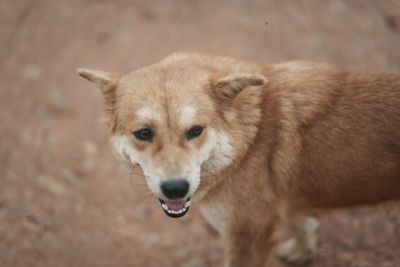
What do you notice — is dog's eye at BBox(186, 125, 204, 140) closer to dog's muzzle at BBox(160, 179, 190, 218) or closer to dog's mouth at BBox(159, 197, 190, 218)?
dog's muzzle at BBox(160, 179, 190, 218)

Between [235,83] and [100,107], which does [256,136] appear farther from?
[100,107]

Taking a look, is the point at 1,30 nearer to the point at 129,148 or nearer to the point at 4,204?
the point at 4,204

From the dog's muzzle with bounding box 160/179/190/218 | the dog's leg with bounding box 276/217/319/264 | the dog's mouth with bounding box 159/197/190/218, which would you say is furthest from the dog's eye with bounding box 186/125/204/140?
the dog's leg with bounding box 276/217/319/264

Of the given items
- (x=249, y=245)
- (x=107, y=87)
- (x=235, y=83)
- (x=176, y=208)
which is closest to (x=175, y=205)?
(x=176, y=208)

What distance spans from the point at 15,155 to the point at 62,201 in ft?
4.07

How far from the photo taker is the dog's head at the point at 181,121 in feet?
13.1

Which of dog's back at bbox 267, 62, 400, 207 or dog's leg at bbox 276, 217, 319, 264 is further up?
dog's back at bbox 267, 62, 400, 207

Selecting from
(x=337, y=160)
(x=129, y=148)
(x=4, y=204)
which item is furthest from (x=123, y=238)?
(x=337, y=160)

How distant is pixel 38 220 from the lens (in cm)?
622

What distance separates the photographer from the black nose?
153 inches

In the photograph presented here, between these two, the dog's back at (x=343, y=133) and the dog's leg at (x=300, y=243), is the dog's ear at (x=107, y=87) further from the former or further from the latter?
the dog's leg at (x=300, y=243)

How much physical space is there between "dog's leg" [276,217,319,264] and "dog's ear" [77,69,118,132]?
8.29 feet

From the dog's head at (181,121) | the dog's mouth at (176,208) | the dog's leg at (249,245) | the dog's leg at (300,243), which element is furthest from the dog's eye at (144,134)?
the dog's leg at (300,243)

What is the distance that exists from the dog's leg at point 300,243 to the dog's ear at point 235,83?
2.10 m
